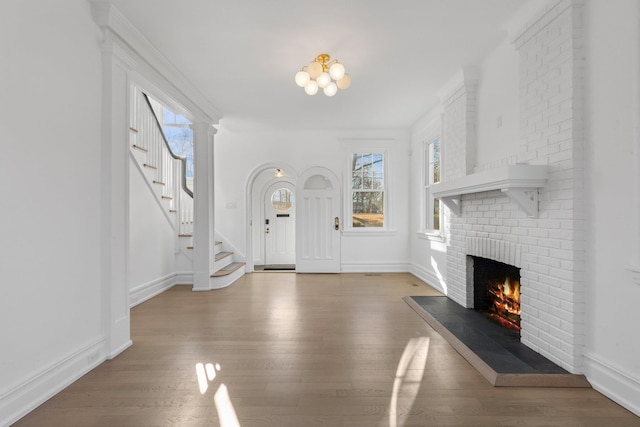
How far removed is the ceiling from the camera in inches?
106

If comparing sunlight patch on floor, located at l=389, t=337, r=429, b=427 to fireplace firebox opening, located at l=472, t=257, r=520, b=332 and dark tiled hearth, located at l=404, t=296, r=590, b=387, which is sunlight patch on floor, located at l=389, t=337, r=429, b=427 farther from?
fireplace firebox opening, located at l=472, t=257, r=520, b=332

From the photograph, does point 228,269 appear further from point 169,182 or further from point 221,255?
point 169,182

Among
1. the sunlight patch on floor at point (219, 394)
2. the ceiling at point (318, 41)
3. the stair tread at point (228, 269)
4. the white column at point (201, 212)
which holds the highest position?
the ceiling at point (318, 41)

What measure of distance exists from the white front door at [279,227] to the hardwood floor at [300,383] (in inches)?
180

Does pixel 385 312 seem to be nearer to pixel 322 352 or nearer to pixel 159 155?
pixel 322 352

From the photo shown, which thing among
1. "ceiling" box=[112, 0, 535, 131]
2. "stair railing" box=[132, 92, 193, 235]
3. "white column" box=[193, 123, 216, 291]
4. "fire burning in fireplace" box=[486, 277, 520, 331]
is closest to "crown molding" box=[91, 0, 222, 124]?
"ceiling" box=[112, 0, 535, 131]

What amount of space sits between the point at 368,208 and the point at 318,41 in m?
3.99

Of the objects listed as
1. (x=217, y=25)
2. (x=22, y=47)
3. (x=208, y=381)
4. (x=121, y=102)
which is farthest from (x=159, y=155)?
(x=208, y=381)

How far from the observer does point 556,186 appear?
242 centimetres

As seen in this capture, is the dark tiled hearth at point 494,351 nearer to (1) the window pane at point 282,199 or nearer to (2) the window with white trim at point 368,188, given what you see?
(2) the window with white trim at point 368,188

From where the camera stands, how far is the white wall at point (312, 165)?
6.66 m

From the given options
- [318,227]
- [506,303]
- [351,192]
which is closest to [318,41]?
[506,303]

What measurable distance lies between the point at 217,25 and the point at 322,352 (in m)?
2.97

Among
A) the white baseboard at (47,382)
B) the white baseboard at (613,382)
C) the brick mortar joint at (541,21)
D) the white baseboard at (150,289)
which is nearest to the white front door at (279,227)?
the white baseboard at (150,289)
